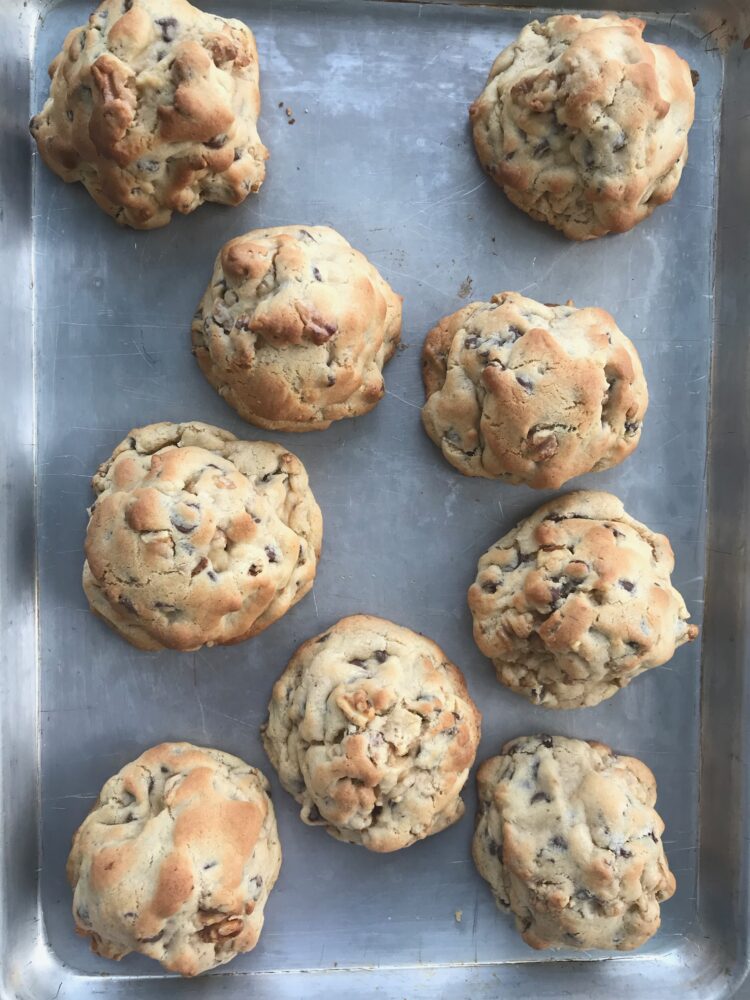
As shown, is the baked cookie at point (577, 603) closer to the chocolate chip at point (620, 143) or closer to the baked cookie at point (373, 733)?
the baked cookie at point (373, 733)

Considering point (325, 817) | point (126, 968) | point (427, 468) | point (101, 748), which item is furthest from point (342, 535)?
point (126, 968)

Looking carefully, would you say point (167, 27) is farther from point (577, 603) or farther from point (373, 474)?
point (577, 603)

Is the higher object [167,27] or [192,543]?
[167,27]

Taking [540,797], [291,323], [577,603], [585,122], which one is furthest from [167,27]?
[540,797]

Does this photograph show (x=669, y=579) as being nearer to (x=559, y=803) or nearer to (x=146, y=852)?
(x=559, y=803)

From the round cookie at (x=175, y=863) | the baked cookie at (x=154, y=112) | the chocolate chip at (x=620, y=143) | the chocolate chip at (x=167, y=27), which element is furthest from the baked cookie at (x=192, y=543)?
the chocolate chip at (x=620, y=143)
